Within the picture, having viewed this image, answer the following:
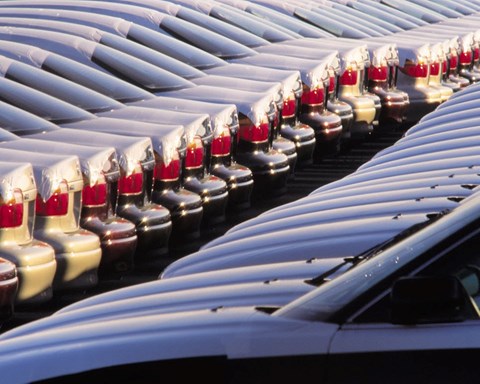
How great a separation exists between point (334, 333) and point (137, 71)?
1022 centimetres

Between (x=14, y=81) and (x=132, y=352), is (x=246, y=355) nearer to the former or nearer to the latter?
(x=132, y=352)

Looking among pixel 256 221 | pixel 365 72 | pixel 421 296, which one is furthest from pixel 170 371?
pixel 365 72

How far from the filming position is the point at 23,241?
9.25 m

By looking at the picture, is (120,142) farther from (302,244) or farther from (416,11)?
(416,11)

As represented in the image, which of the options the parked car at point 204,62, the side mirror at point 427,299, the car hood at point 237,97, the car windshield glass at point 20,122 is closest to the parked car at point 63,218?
the car windshield glass at point 20,122

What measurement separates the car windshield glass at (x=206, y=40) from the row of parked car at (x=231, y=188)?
0.02 metres

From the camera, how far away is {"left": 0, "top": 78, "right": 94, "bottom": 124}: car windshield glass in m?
11.9

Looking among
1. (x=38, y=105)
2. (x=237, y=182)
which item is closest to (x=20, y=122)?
(x=38, y=105)

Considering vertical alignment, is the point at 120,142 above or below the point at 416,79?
above

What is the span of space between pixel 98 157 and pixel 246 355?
5904 mm

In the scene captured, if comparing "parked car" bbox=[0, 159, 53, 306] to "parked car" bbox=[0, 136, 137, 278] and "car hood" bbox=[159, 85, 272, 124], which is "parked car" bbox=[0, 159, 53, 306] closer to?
"parked car" bbox=[0, 136, 137, 278]

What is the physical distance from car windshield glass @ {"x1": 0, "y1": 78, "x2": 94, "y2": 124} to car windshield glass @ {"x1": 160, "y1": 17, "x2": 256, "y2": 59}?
5.04 meters

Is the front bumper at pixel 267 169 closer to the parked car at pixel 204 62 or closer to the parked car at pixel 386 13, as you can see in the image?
the parked car at pixel 204 62

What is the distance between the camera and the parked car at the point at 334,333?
4113 millimetres
